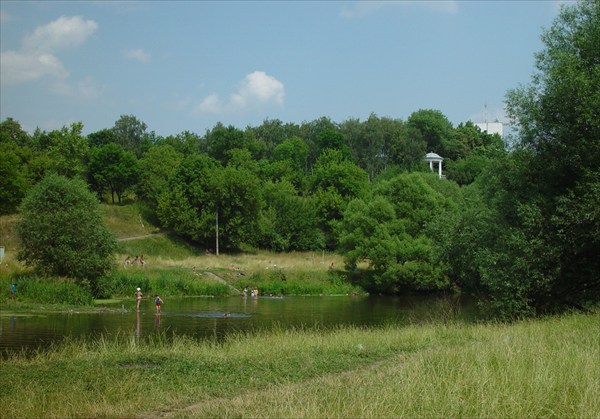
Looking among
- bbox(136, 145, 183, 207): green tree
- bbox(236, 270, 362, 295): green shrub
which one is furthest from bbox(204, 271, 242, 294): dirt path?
bbox(136, 145, 183, 207): green tree

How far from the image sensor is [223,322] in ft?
126

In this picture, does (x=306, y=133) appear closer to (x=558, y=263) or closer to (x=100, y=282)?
(x=100, y=282)

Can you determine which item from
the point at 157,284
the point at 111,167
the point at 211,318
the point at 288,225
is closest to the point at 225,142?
the point at 111,167

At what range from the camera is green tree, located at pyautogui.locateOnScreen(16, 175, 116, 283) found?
48.6 meters

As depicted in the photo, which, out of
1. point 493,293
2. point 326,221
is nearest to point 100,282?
point 493,293

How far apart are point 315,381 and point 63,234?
40.8 meters

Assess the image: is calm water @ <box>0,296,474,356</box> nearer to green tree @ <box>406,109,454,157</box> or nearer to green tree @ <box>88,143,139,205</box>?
green tree @ <box>88,143,139,205</box>

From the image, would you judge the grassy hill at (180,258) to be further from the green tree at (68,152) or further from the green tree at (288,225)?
the green tree at (68,152)

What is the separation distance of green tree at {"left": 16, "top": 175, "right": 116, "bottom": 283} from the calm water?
4309 millimetres

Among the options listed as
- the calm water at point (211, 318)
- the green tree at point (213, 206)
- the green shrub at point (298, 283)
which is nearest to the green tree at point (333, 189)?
the green tree at point (213, 206)

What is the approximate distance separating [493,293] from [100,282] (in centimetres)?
3305

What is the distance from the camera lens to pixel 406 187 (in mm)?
73625

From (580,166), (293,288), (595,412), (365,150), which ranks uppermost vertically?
(365,150)

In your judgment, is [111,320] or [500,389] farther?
[111,320]
